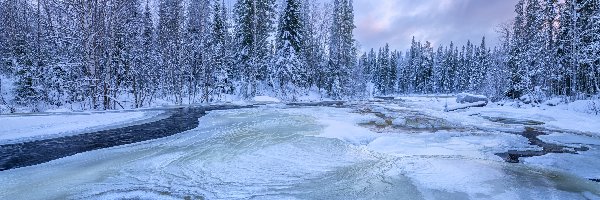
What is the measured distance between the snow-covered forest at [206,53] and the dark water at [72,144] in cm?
627

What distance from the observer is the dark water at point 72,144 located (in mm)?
6699

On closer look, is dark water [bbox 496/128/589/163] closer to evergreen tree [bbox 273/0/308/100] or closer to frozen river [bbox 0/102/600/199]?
frozen river [bbox 0/102/600/199]

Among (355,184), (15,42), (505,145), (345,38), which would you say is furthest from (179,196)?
(345,38)

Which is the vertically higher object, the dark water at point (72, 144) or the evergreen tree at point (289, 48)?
the evergreen tree at point (289, 48)

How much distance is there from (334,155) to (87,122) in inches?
327

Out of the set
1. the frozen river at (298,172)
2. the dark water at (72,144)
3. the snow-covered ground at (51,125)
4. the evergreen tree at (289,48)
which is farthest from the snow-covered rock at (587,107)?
the evergreen tree at (289,48)

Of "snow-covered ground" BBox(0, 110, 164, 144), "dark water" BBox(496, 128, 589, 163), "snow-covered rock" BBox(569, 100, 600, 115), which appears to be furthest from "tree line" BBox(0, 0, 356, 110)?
"snow-covered rock" BBox(569, 100, 600, 115)

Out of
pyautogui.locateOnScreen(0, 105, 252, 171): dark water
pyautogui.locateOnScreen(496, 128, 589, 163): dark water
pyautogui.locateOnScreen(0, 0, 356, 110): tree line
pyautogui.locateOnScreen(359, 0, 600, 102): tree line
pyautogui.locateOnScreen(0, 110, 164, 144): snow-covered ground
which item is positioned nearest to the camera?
pyautogui.locateOnScreen(0, 105, 252, 171): dark water

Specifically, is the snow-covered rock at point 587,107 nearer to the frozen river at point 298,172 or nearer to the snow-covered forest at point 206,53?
the snow-covered forest at point 206,53

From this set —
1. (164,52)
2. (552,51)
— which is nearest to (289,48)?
(164,52)

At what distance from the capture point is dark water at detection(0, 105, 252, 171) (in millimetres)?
6699

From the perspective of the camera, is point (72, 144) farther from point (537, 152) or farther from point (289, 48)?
point (289, 48)

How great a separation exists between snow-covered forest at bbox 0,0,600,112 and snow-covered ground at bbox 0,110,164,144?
388 cm

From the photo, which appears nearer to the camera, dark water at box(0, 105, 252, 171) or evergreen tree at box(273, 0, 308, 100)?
dark water at box(0, 105, 252, 171)
